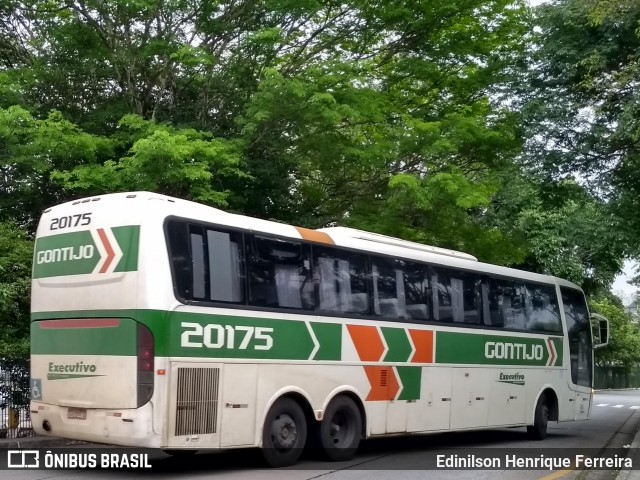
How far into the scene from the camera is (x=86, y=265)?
1058 centimetres

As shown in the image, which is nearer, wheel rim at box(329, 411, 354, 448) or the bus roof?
the bus roof

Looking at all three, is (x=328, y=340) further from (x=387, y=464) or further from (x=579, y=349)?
(x=579, y=349)

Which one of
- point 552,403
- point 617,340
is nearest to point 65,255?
point 552,403

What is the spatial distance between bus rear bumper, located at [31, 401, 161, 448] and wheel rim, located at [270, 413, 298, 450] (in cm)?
210

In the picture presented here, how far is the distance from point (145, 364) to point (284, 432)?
8.57ft

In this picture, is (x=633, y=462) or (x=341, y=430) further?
(x=633, y=462)

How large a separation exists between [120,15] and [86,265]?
28.6 ft

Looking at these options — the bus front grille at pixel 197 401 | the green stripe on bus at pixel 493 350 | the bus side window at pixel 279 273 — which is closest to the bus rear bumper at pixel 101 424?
the bus front grille at pixel 197 401

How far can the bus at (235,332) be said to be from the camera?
995 centimetres

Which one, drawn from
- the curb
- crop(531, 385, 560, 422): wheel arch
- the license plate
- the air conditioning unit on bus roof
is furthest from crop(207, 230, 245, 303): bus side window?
crop(531, 385, 560, 422): wheel arch

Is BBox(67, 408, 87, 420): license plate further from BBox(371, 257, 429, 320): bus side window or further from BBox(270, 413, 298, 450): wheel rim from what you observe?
BBox(371, 257, 429, 320): bus side window

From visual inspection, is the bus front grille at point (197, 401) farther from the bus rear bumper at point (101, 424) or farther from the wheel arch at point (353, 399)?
the wheel arch at point (353, 399)

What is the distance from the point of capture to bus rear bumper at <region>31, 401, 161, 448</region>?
9.62 meters

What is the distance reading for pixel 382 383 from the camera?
1338 cm
